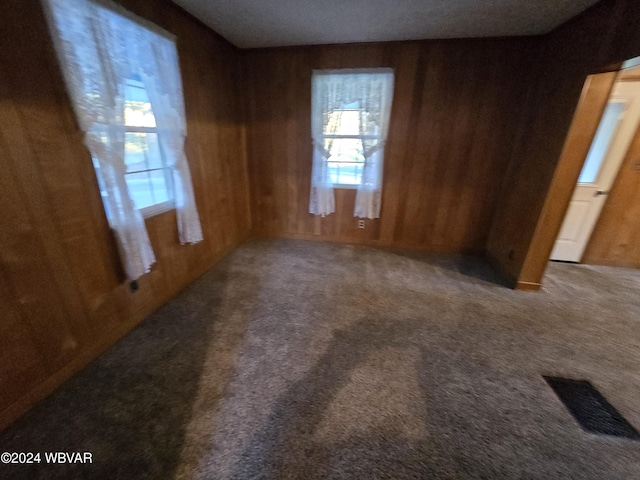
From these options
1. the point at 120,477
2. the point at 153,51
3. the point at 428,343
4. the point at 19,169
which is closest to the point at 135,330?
the point at 120,477

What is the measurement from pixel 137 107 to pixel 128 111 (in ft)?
0.28

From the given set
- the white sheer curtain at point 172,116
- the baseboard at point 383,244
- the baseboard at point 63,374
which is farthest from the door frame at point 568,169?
the baseboard at point 63,374

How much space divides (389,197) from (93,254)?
2.88 metres

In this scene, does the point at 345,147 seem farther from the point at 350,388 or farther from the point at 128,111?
the point at 350,388

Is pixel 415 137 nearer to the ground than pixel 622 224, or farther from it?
farther from it

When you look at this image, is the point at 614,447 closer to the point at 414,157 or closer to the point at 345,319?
the point at 345,319

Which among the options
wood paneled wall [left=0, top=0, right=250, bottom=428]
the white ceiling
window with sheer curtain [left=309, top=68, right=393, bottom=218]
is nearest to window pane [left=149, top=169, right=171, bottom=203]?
wood paneled wall [left=0, top=0, right=250, bottom=428]

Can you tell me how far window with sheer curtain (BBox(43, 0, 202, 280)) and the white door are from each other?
360 centimetres

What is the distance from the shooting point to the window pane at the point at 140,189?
6.20ft

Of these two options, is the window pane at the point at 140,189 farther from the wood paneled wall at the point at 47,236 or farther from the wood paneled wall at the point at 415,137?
the wood paneled wall at the point at 415,137

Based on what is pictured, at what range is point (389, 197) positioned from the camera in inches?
130

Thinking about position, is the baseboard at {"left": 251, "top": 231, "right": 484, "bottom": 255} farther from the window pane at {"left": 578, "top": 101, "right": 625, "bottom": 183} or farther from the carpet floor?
the window pane at {"left": 578, "top": 101, "right": 625, "bottom": 183}

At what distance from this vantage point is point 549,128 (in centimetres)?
235

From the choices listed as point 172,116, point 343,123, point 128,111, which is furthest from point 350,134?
point 128,111
